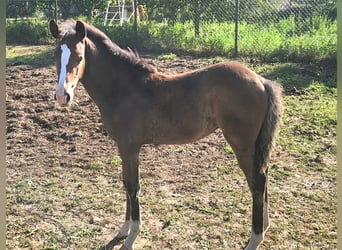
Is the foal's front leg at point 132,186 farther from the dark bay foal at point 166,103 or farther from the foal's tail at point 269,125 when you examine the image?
the foal's tail at point 269,125

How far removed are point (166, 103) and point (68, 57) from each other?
34.7 inches

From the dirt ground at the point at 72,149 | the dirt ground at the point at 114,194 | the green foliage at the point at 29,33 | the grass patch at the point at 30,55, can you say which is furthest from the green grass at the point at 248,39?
the dirt ground at the point at 114,194

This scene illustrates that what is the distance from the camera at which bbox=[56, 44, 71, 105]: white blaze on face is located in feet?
9.01

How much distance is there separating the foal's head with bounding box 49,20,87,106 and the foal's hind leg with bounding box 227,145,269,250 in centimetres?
139

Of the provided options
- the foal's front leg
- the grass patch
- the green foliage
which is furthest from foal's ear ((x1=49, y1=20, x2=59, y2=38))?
the green foliage

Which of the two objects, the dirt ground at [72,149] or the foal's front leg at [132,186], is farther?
the dirt ground at [72,149]

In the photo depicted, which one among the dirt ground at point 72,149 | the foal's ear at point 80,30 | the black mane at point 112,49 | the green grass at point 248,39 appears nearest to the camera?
the foal's ear at point 80,30

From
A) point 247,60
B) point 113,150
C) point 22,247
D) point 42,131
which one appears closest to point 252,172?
point 22,247

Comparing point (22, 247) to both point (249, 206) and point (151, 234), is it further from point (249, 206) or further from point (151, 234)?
point (249, 206)

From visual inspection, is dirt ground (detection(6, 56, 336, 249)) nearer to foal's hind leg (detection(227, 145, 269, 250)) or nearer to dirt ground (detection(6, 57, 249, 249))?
dirt ground (detection(6, 57, 249, 249))

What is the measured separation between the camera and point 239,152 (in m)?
3.08

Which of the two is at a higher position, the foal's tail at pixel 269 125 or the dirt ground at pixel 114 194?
the foal's tail at pixel 269 125

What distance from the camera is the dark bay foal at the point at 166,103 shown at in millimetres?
2992

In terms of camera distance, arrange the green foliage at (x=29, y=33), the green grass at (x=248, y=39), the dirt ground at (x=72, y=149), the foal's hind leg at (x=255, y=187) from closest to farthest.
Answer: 1. the foal's hind leg at (x=255, y=187)
2. the dirt ground at (x=72, y=149)
3. the green grass at (x=248, y=39)
4. the green foliage at (x=29, y=33)
